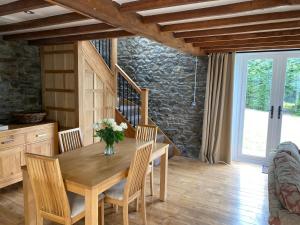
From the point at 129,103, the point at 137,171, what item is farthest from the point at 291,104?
the point at 137,171

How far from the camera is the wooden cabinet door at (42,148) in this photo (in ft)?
12.0

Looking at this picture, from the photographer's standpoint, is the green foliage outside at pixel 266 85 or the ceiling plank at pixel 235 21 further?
the green foliage outside at pixel 266 85

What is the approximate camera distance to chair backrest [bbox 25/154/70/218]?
1.92 m

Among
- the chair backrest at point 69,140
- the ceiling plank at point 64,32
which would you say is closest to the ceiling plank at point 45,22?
the ceiling plank at point 64,32

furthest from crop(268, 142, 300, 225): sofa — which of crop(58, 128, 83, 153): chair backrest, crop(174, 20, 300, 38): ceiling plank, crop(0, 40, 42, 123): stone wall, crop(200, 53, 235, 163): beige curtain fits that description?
crop(0, 40, 42, 123): stone wall

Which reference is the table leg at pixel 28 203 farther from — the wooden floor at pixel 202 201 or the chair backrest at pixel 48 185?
the wooden floor at pixel 202 201

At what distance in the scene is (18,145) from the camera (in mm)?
3482

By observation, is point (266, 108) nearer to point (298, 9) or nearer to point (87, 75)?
point (298, 9)

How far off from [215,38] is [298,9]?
127 centimetres

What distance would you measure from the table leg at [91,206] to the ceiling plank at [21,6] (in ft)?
5.39

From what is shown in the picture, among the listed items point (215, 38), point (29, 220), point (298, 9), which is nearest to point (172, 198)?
point (29, 220)

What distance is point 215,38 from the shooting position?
11.6ft

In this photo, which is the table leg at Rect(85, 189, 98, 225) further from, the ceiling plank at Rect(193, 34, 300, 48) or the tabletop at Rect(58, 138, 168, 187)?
the ceiling plank at Rect(193, 34, 300, 48)

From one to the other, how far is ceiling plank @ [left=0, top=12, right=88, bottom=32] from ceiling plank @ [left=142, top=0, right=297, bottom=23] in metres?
0.74
